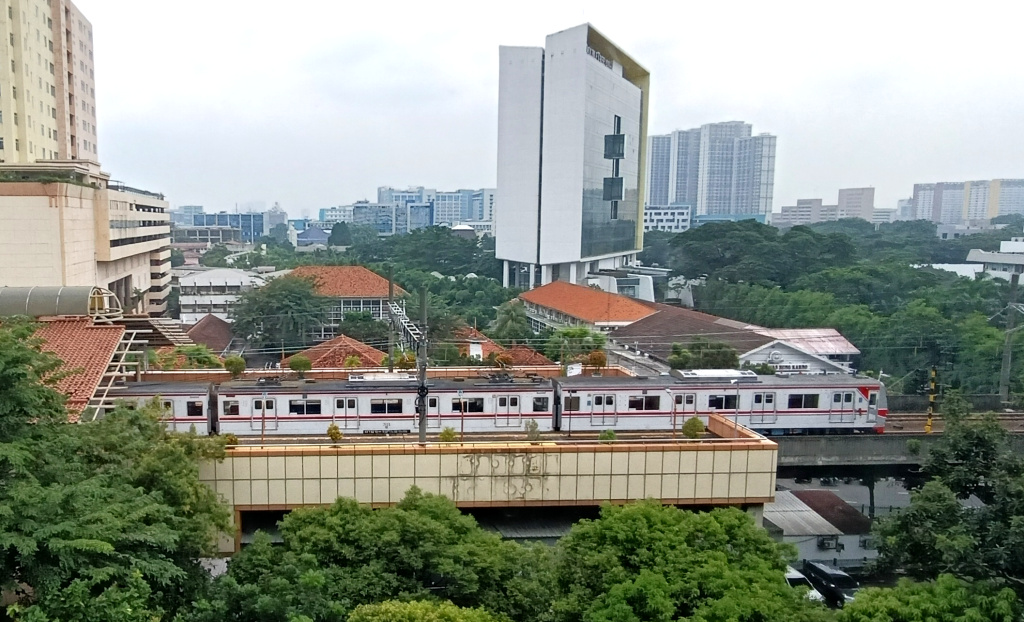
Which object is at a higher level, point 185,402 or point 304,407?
point 185,402

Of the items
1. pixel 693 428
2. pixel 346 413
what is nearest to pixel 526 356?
pixel 346 413

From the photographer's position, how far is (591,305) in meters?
34.6

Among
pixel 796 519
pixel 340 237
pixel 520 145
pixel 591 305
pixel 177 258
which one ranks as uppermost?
pixel 520 145

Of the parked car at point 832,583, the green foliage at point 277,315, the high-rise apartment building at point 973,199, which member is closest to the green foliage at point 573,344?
the parked car at point 832,583

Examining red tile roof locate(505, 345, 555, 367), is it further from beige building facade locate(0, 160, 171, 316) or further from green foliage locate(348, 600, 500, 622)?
green foliage locate(348, 600, 500, 622)

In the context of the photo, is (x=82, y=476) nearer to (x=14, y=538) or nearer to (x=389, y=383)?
(x=14, y=538)

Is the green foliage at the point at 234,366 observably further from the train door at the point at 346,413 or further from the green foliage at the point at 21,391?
the green foliage at the point at 21,391

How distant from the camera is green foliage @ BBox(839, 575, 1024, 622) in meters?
5.97

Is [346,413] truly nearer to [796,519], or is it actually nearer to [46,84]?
[796,519]

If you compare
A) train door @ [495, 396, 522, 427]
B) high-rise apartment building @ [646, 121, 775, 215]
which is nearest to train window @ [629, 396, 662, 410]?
train door @ [495, 396, 522, 427]

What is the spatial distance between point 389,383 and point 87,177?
1894 cm

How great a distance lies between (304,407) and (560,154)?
3219cm

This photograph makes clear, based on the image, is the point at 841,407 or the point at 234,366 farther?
the point at 841,407

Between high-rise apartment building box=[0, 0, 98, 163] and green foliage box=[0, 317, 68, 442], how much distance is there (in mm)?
28127
